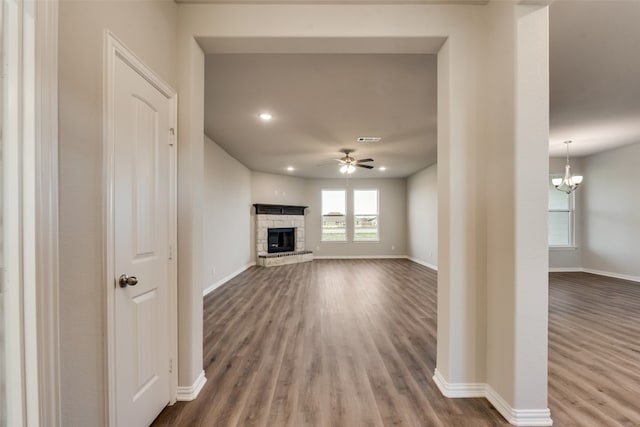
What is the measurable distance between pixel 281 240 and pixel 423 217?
13.7 ft

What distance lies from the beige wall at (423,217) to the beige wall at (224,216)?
15.3ft

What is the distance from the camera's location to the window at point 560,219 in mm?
6789

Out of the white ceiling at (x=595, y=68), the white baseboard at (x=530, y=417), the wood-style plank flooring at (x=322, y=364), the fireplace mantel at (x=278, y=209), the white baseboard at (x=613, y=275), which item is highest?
the white ceiling at (x=595, y=68)

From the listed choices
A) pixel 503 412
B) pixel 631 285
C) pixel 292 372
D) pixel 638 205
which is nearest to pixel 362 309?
pixel 292 372

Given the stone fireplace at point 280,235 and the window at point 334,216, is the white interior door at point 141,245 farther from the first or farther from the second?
the window at point 334,216

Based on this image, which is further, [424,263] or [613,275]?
[424,263]

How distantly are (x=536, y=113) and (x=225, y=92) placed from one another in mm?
2879

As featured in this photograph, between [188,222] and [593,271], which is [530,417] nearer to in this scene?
[188,222]

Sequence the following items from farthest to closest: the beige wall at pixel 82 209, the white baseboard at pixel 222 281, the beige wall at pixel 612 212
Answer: the beige wall at pixel 612 212 < the white baseboard at pixel 222 281 < the beige wall at pixel 82 209

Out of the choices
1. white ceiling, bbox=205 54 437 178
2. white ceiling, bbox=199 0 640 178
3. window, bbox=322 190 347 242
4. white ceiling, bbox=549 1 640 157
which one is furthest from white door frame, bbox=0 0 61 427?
window, bbox=322 190 347 242

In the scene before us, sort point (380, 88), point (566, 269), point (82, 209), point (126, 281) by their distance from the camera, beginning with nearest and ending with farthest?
point (82, 209) → point (126, 281) → point (380, 88) → point (566, 269)

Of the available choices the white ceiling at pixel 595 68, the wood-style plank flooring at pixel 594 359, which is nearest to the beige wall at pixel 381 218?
the white ceiling at pixel 595 68

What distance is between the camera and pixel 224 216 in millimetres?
5605

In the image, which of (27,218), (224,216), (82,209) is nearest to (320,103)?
(82,209)
